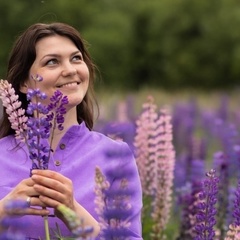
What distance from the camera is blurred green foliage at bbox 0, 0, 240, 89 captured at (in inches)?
1451

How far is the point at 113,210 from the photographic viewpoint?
2.58 m

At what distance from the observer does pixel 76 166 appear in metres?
3.74

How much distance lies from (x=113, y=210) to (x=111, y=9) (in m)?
40.0

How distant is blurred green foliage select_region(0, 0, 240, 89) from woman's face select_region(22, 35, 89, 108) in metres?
31.5

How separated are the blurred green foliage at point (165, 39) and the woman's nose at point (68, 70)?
31.6 m

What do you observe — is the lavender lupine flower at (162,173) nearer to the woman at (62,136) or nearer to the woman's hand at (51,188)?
the woman at (62,136)

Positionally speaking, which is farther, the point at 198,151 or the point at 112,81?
the point at 112,81

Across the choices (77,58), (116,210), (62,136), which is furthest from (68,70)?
(116,210)

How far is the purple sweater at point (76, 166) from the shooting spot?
361 centimetres

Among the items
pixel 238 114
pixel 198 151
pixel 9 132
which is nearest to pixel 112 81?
pixel 238 114

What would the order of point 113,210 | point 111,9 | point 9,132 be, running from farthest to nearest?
point 111,9 → point 9,132 → point 113,210

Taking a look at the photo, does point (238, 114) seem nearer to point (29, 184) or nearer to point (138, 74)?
point (29, 184)

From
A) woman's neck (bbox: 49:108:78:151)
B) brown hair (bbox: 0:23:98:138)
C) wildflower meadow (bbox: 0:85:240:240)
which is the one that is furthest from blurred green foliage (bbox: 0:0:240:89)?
woman's neck (bbox: 49:108:78:151)

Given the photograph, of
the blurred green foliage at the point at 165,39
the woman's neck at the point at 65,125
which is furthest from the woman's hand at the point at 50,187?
the blurred green foliage at the point at 165,39
